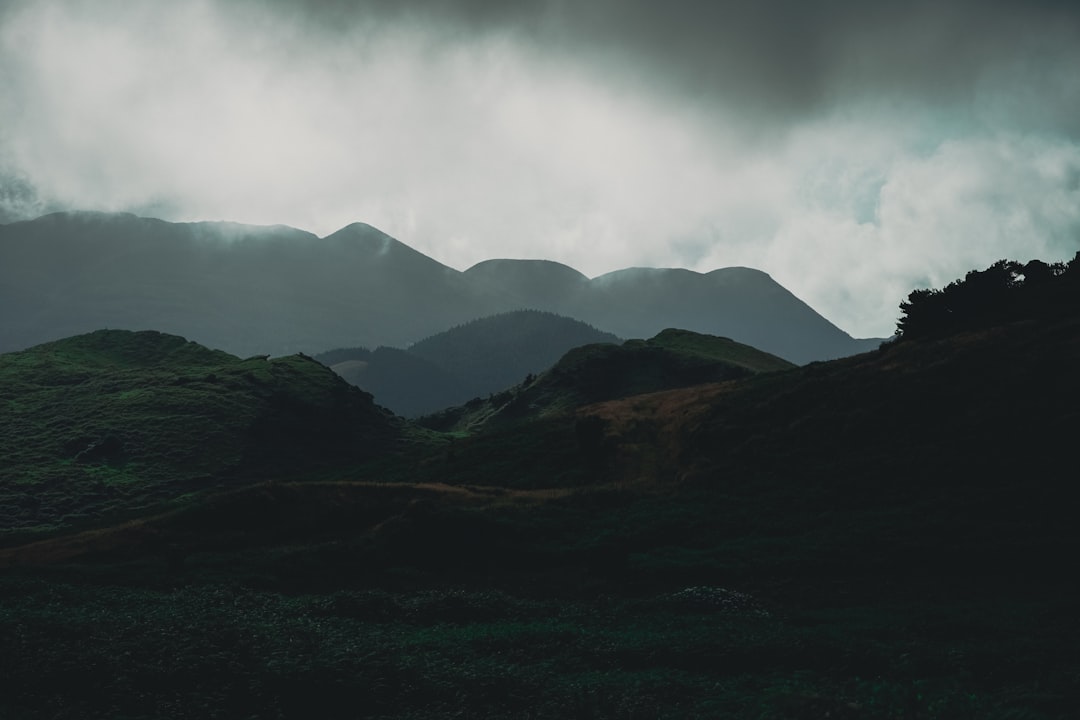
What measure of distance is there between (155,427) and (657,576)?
92.3 metres

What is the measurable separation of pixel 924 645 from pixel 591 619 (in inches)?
490

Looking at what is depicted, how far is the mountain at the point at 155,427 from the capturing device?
93.6m

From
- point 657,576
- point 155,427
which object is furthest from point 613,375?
point 657,576

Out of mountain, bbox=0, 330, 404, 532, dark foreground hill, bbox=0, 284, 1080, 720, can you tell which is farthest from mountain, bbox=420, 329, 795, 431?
dark foreground hill, bbox=0, 284, 1080, 720

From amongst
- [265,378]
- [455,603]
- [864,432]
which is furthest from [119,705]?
[265,378]

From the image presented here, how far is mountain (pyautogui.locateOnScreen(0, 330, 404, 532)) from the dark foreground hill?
147 ft

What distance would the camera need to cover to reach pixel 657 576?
40.5 metres

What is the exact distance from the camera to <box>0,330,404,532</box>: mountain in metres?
93.6

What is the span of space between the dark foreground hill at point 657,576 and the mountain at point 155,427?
147 ft

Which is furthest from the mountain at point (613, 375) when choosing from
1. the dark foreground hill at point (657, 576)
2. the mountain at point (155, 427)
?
the dark foreground hill at point (657, 576)

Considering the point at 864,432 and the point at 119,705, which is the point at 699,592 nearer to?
the point at 119,705

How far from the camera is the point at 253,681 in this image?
23812 mm

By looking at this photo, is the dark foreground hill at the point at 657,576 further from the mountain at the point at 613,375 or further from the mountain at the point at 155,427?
the mountain at the point at 613,375

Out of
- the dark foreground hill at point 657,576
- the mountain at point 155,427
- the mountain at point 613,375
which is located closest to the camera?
the dark foreground hill at point 657,576
